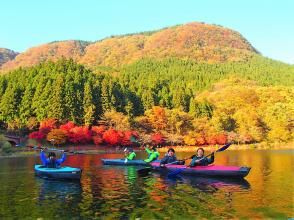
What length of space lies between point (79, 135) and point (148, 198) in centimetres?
6395

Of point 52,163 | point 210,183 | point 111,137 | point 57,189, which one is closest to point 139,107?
point 111,137

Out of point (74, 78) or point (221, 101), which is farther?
point (221, 101)

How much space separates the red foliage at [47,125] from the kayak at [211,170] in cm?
5456

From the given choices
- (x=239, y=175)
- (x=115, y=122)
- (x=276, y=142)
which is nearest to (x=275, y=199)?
(x=239, y=175)

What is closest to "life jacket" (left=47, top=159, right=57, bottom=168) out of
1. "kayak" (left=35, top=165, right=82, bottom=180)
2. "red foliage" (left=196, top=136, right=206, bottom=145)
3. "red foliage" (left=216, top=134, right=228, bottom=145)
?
"kayak" (left=35, top=165, right=82, bottom=180)

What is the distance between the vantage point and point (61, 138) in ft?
268

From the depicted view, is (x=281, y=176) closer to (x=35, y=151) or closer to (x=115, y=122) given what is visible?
(x=35, y=151)

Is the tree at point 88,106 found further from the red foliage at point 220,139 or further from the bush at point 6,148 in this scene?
the red foliage at point 220,139

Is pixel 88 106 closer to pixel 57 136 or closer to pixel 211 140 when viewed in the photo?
pixel 57 136

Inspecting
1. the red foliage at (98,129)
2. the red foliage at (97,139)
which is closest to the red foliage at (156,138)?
the red foliage at (98,129)

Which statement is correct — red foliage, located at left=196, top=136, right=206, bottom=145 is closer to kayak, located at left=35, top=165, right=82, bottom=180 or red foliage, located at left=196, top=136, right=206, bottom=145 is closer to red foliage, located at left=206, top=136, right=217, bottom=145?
red foliage, located at left=206, top=136, right=217, bottom=145

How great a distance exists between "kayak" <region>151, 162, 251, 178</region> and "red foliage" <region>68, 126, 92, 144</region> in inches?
2056

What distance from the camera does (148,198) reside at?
22578 millimetres

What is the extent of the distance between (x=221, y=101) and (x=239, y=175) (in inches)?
3903
